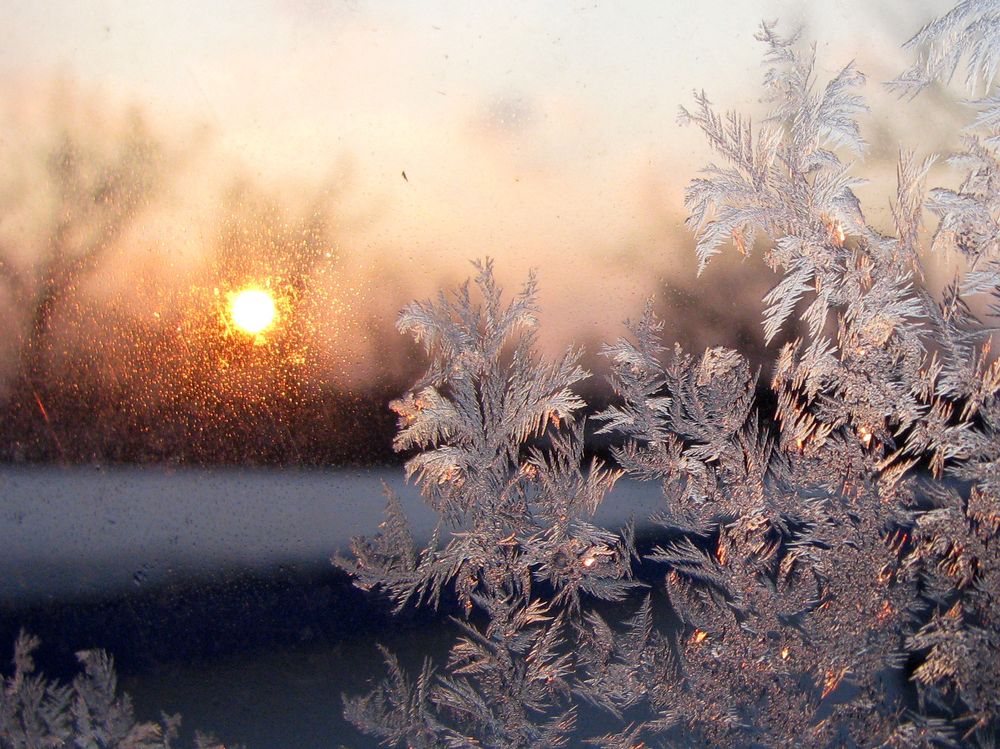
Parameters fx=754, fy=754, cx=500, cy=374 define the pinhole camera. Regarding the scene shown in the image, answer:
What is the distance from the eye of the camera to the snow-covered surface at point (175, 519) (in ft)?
2.93

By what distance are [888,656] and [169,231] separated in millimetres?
973

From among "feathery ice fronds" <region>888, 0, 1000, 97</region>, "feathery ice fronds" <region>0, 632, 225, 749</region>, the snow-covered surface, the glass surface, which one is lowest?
"feathery ice fronds" <region>0, 632, 225, 749</region>

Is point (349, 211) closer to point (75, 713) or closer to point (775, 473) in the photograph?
point (775, 473)

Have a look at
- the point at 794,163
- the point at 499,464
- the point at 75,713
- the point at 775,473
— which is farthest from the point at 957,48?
the point at 75,713

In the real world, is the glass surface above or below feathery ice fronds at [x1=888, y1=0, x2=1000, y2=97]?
below

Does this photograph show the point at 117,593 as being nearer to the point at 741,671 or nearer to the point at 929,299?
the point at 741,671

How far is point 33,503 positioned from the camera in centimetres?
93

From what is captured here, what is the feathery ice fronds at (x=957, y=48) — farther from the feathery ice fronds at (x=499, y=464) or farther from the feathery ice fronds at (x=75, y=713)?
the feathery ice fronds at (x=75, y=713)

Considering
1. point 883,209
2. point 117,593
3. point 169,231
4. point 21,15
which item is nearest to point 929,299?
point 883,209

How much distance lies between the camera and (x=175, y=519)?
0.91 m

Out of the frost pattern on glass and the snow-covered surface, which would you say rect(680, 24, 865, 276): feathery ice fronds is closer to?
the frost pattern on glass

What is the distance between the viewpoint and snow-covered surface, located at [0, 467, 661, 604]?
0.89 metres

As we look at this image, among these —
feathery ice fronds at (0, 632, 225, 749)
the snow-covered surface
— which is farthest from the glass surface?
feathery ice fronds at (0, 632, 225, 749)

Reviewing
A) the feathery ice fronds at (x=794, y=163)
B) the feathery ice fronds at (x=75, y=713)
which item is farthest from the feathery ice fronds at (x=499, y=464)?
the feathery ice fronds at (x=75, y=713)
